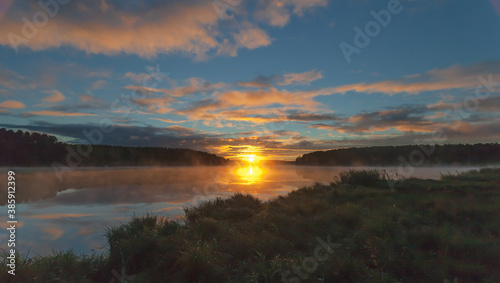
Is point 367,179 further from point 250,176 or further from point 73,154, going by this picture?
point 73,154

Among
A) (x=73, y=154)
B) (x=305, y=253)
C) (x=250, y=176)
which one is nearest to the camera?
(x=305, y=253)

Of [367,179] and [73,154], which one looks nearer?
[367,179]

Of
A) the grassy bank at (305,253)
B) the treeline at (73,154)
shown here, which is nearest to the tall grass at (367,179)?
the grassy bank at (305,253)

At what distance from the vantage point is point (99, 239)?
9.98 meters

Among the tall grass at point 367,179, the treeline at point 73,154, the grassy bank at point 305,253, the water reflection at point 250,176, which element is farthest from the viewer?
the treeline at point 73,154

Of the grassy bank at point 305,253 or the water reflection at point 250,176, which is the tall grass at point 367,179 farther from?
the water reflection at point 250,176

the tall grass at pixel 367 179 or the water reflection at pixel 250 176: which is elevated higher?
the tall grass at pixel 367 179

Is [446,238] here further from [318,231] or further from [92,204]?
[92,204]

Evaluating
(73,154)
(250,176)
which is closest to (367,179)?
(250,176)

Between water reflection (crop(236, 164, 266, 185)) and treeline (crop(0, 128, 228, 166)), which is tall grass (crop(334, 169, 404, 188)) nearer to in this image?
water reflection (crop(236, 164, 266, 185))

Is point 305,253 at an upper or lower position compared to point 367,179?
lower

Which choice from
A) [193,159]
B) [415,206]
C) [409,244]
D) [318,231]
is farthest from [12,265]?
[193,159]

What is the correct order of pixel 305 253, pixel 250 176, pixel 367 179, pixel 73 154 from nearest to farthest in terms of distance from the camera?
1. pixel 305 253
2. pixel 367 179
3. pixel 250 176
4. pixel 73 154

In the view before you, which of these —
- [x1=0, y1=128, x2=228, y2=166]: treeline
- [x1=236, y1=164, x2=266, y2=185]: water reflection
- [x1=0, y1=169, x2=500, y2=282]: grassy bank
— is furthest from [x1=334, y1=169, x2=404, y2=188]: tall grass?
[x1=0, y1=128, x2=228, y2=166]: treeline
